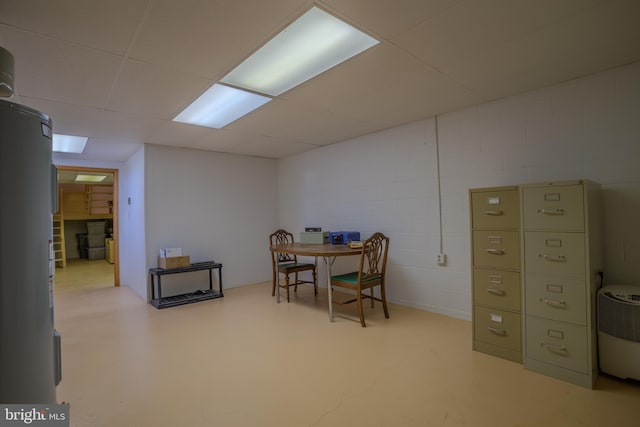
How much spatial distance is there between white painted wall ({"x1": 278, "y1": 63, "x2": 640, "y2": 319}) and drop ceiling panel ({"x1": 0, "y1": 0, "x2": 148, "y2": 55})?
9.77 feet

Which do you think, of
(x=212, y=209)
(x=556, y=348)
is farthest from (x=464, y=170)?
(x=212, y=209)

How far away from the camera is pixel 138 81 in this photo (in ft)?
8.07

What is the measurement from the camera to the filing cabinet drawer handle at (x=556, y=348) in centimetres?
215

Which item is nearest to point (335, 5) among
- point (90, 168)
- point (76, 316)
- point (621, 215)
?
point (621, 215)

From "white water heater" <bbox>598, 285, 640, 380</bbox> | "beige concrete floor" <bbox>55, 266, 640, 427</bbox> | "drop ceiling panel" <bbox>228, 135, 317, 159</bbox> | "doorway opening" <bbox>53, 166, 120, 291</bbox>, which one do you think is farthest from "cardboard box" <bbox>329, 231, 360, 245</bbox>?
"doorway opening" <bbox>53, 166, 120, 291</bbox>

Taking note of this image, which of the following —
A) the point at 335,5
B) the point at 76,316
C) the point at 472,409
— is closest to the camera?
the point at 335,5

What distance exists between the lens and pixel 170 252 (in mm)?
4352

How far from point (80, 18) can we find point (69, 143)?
3482mm

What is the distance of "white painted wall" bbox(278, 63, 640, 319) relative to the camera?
2379mm

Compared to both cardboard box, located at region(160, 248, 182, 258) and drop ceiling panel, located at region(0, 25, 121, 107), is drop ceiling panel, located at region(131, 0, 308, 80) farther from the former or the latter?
cardboard box, located at region(160, 248, 182, 258)

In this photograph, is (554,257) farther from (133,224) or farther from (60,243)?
(60,243)

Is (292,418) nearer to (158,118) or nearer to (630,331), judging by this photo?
(630,331)

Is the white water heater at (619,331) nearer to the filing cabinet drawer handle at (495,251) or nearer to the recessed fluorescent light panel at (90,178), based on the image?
the filing cabinet drawer handle at (495,251)

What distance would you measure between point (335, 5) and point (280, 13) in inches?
12.3
